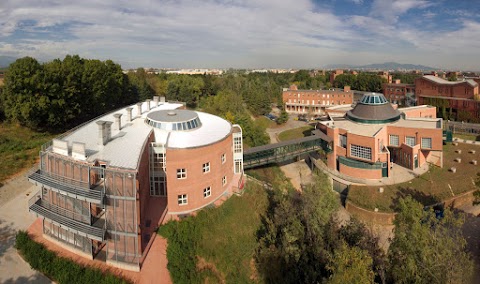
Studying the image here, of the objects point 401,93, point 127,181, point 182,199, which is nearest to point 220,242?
point 182,199

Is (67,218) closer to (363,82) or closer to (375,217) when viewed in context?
(375,217)

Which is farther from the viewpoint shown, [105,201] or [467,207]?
[467,207]

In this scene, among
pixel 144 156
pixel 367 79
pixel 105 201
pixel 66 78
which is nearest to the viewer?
pixel 105 201

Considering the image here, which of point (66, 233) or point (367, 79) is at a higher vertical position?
point (367, 79)

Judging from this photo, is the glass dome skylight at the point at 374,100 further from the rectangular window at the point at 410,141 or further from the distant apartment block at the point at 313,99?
the distant apartment block at the point at 313,99

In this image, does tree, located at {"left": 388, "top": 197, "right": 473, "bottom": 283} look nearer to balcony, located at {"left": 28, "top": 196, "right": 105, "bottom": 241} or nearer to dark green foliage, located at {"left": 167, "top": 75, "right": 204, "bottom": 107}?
balcony, located at {"left": 28, "top": 196, "right": 105, "bottom": 241}

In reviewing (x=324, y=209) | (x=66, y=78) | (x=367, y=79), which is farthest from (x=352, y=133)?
(x=367, y=79)

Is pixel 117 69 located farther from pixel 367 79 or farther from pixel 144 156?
pixel 367 79
